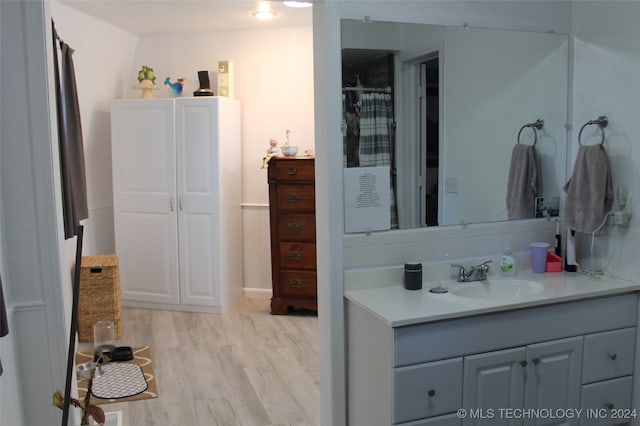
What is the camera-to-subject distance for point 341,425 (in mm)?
2555

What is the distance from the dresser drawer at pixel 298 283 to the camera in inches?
187

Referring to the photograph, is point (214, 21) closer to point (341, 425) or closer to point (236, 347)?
point (236, 347)

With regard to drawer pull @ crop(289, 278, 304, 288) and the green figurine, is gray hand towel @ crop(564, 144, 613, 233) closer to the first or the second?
drawer pull @ crop(289, 278, 304, 288)

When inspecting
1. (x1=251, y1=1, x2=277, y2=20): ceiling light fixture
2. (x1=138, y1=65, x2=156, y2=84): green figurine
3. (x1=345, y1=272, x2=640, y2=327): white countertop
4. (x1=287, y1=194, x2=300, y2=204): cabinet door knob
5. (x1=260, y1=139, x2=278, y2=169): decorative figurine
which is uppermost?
(x1=251, y1=1, x2=277, y2=20): ceiling light fixture

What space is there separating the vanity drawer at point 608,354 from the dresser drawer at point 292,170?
2633 millimetres

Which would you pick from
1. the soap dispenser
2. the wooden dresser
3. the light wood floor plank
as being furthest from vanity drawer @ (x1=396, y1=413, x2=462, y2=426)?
the wooden dresser

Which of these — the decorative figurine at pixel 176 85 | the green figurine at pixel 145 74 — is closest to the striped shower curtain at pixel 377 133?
the decorative figurine at pixel 176 85

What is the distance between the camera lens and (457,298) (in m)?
2.36

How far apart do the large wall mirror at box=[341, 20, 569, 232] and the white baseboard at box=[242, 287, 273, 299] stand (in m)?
2.92

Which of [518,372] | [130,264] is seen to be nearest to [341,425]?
[518,372]

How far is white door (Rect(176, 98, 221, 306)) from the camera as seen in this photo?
4.70m

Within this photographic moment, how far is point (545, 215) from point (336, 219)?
117 cm

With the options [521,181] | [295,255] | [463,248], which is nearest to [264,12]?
[295,255]

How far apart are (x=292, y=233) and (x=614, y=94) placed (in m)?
2.74
